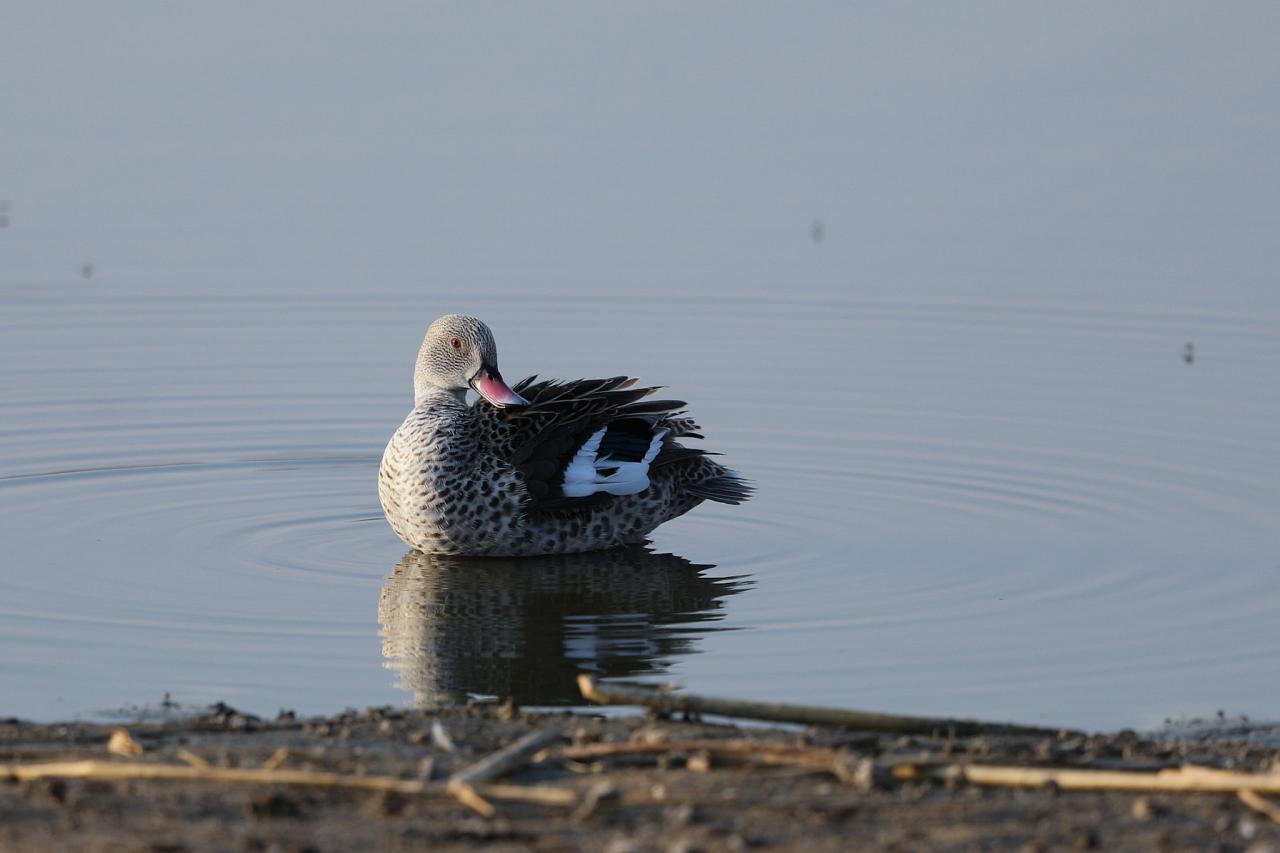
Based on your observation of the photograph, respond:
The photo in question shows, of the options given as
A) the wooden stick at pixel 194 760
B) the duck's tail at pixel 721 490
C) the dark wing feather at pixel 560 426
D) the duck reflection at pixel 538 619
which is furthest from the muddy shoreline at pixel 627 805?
the duck's tail at pixel 721 490

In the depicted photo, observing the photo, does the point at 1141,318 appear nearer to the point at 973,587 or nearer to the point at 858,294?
the point at 858,294

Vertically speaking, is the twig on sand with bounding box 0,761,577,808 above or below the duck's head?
below

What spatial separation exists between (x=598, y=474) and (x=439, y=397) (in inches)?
41.7

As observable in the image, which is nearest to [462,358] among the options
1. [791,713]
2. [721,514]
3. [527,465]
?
[527,465]

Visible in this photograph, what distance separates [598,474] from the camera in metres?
10.5

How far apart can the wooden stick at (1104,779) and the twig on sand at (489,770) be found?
1.00 metres

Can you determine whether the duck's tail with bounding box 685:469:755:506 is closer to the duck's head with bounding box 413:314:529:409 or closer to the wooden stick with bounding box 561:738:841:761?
the duck's head with bounding box 413:314:529:409

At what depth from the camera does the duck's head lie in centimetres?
1084

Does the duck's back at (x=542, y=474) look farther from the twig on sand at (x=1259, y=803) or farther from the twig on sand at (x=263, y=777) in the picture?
the twig on sand at (x=1259, y=803)

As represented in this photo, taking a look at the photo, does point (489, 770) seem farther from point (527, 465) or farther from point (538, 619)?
point (527, 465)

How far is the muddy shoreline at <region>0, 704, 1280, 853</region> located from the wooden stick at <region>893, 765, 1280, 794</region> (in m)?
0.03

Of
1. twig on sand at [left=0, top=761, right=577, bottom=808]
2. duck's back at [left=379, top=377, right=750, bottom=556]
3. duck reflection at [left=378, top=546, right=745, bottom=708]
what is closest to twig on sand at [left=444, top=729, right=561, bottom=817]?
twig on sand at [left=0, top=761, right=577, bottom=808]

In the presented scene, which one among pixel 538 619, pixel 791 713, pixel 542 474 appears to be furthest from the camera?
pixel 542 474

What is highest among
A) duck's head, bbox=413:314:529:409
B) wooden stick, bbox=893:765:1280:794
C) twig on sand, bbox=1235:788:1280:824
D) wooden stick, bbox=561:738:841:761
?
duck's head, bbox=413:314:529:409
